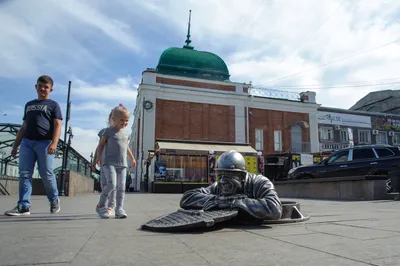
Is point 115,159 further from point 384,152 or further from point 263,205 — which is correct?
point 384,152

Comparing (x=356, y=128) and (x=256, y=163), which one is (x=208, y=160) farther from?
(x=356, y=128)

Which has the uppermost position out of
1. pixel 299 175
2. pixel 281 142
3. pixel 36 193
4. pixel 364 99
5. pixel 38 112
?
pixel 364 99

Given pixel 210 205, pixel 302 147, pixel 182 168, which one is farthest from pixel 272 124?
pixel 210 205

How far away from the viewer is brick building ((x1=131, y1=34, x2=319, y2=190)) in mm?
30453

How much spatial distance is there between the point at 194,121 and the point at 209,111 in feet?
6.13

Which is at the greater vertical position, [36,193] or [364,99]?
[364,99]


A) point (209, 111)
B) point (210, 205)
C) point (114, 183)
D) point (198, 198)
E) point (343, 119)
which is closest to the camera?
point (210, 205)

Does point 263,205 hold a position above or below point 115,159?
below

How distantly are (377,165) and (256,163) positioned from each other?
15.9 m

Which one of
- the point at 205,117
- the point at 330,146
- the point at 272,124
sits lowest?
the point at 330,146

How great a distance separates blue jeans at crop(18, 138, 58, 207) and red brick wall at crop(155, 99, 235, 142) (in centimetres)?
2535

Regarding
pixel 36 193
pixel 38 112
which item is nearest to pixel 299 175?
pixel 38 112

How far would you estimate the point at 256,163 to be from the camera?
27031 millimetres

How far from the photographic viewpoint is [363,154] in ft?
38.7
